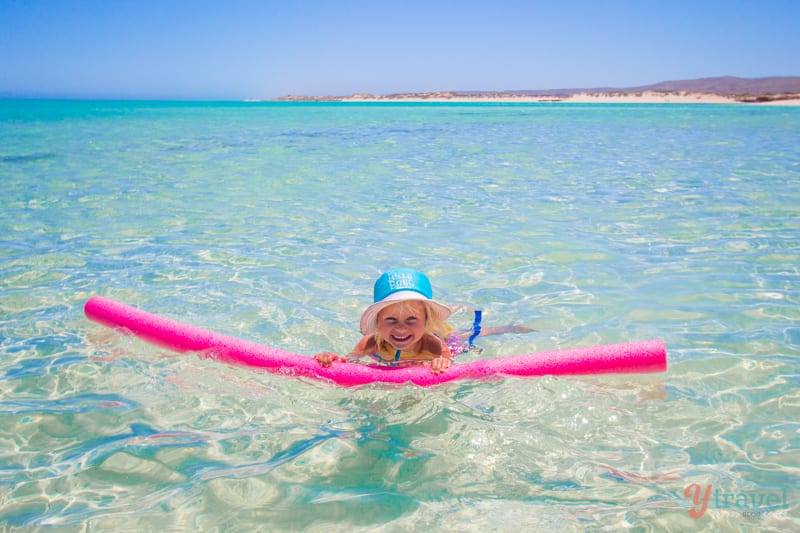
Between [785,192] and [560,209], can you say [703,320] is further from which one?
[785,192]

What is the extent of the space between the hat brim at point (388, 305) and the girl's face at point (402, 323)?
1.9 inches

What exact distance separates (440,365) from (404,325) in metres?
0.36

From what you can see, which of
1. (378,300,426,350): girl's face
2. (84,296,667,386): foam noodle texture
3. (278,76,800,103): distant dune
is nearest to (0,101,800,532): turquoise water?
(84,296,667,386): foam noodle texture

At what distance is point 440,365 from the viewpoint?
3.43 meters

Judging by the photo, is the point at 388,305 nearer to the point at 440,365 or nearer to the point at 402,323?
the point at 402,323

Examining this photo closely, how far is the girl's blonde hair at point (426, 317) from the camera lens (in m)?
3.61

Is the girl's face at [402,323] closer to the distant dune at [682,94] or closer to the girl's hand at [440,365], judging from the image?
the girl's hand at [440,365]

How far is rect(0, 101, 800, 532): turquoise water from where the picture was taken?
2459 millimetres

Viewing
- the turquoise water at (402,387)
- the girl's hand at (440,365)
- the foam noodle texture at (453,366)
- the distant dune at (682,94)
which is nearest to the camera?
the turquoise water at (402,387)

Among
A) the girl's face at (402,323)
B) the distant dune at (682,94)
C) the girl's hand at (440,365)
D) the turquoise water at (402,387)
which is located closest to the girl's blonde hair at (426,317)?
the girl's face at (402,323)

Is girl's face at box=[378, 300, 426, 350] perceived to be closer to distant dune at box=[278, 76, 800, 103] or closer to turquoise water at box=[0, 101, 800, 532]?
turquoise water at box=[0, 101, 800, 532]

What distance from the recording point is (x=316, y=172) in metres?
13.0

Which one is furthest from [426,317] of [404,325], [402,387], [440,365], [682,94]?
[682,94]

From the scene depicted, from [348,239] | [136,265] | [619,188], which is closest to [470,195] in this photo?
[619,188]
